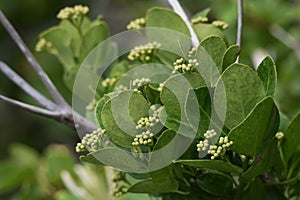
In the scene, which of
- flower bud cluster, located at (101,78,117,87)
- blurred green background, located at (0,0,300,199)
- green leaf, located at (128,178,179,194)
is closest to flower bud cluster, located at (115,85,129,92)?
flower bud cluster, located at (101,78,117,87)

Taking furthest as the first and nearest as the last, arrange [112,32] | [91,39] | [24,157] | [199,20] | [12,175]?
[112,32] → [24,157] → [12,175] → [91,39] → [199,20]

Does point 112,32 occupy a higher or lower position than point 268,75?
lower

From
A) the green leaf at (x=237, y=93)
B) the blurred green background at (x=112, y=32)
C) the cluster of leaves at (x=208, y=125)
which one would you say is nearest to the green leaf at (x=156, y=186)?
the cluster of leaves at (x=208, y=125)

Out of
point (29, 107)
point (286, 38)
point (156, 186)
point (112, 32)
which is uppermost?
point (29, 107)

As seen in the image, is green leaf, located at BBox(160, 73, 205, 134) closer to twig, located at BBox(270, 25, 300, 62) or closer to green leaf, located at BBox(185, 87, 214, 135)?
green leaf, located at BBox(185, 87, 214, 135)

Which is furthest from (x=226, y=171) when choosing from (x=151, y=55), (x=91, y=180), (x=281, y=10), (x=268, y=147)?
(x=281, y=10)

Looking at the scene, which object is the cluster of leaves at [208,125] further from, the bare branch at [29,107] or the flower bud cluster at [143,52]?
the bare branch at [29,107]

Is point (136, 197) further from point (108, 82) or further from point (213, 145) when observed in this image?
point (213, 145)

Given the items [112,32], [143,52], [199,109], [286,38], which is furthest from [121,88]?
[112,32]
